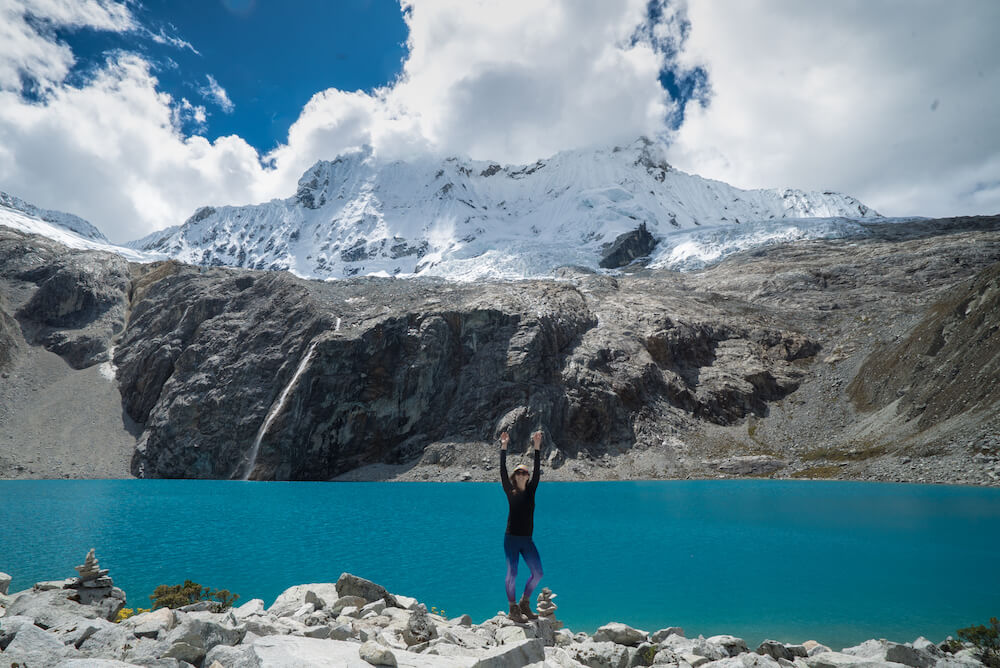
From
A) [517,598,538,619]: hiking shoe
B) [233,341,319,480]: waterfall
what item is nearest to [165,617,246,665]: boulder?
[517,598,538,619]: hiking shoe

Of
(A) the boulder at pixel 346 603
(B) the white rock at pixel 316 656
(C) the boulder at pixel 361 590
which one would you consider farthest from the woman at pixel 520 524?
(C) the boulder at pixel 361 590

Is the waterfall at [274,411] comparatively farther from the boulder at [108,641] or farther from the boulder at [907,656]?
the boulder at [907,656]

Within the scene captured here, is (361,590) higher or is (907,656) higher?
(907,656)

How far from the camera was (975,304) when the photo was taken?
2665 inches

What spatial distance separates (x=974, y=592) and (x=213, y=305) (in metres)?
109

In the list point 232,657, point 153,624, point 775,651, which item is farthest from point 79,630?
point 775,651

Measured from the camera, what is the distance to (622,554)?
79.9 feet

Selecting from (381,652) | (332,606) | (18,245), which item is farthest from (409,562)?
(18,245)

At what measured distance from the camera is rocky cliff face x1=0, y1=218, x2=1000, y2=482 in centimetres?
7388

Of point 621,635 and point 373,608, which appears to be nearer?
point 621,635

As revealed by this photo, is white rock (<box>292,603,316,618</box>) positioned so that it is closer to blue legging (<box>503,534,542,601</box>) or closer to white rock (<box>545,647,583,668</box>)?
blue legging (<box>503,534,542,601</box>)

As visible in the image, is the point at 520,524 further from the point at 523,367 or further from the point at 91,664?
the point at 523,367

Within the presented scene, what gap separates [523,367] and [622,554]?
208 feet

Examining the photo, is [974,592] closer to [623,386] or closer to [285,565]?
[285,565]
